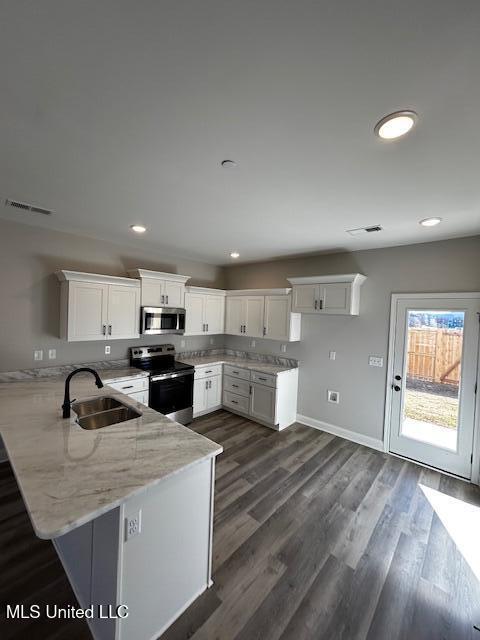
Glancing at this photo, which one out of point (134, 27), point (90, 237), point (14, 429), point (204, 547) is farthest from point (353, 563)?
point (90, 237)

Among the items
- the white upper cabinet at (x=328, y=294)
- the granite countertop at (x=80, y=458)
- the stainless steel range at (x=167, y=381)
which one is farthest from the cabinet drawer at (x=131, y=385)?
the white upper cabinet at (x=328, y=294)

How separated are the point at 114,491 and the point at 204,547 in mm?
863

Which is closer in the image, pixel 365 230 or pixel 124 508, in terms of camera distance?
pixel 124 508

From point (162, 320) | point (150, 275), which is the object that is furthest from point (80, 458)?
point (150, 275)

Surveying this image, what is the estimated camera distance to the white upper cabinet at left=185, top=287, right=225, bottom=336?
4.43 meters

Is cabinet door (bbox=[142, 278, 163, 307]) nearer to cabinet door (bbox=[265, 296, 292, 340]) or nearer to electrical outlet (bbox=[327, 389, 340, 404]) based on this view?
cabinet door (bbox=[265, 296, 292, 340])

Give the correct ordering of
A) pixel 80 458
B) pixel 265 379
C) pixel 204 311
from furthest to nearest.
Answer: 1. pixel 204 311
2. pixel 265 379
3. pixel 80 458

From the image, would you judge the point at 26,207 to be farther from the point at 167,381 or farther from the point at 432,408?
the point at 432,408

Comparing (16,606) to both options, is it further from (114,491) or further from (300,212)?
(300,212)

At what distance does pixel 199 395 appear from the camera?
4246 millimetres

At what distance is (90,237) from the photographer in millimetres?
3492

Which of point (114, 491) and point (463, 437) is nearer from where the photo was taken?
point (114, 491)

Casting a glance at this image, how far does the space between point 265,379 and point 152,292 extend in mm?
2169

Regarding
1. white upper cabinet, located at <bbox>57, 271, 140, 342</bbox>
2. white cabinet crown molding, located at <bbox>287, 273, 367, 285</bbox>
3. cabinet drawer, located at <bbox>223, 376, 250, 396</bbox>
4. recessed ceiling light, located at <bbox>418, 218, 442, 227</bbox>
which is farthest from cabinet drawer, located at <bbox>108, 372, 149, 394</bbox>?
recessed ceiling light, located at <bbox>418, 218, 442, 227</bbox>
